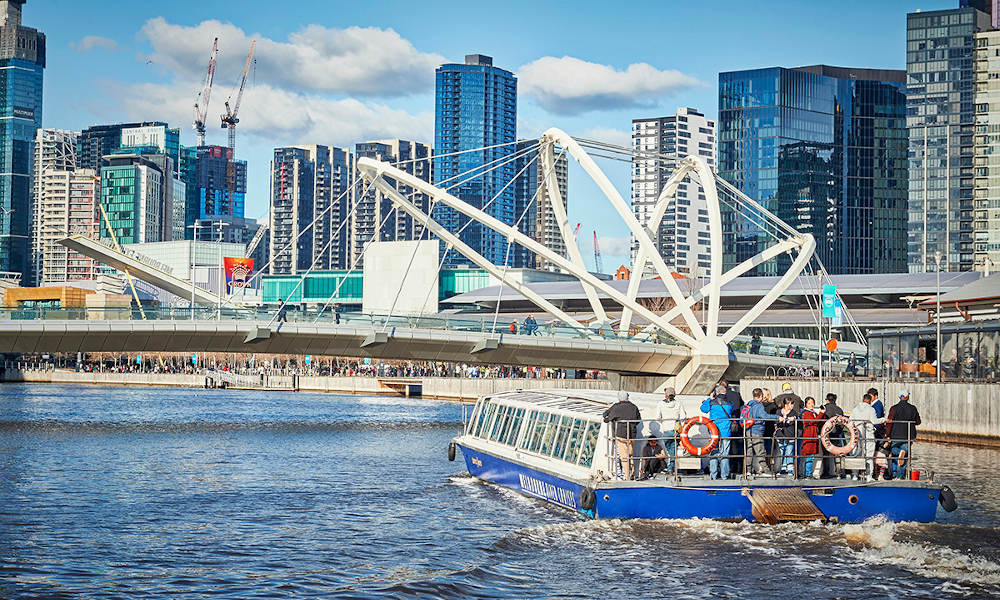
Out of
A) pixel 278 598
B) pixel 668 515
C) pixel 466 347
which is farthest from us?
pixel 466 347

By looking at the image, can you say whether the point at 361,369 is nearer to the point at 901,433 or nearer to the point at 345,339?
the point at 345,339

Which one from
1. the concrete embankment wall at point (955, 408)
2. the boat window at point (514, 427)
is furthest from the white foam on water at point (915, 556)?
the concrete embankment wall at point (955, 408)

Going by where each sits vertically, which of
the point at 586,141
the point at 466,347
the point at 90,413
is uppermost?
the point at 586,141

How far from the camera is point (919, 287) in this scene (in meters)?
131

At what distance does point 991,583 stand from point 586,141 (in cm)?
6005

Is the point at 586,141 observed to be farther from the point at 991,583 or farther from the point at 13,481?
the point at 991,583

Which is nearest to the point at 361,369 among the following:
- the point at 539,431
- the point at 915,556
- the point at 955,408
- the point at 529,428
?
the point at 955,408

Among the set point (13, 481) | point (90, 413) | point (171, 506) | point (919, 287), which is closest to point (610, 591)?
point (171, 506)

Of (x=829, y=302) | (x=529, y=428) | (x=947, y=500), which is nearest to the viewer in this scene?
(x=947, y=500)

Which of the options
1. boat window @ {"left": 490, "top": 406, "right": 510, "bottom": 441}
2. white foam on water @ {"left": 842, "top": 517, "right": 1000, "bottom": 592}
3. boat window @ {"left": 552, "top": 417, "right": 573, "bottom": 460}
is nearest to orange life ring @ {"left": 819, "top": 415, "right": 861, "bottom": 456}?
white foam on water @ {"left": 842, "top": 517, "right": 1000, "bottom": 592}

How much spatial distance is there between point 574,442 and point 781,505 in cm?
621

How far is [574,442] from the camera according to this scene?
3161 centimetres

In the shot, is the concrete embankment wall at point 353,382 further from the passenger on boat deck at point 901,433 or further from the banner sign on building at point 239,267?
the passenger on boat deck at point 901,433

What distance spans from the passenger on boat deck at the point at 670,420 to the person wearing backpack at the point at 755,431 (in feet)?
4.84
